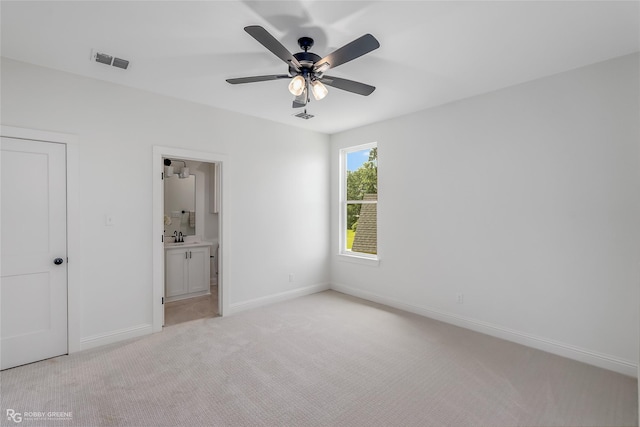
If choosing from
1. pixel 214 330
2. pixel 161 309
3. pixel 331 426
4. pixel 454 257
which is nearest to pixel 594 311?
pixel 454 257

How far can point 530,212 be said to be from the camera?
3.10 m

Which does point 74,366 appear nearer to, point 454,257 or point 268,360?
point 268,360

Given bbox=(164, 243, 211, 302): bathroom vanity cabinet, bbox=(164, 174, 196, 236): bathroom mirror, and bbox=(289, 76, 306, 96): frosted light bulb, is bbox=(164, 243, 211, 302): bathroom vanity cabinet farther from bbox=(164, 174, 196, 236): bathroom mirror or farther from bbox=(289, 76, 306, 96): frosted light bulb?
bbox=(289, 76, 306, 96): frosted light bulb

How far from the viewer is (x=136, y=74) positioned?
2.93m

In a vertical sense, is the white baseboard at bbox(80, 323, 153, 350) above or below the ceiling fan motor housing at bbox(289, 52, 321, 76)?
below

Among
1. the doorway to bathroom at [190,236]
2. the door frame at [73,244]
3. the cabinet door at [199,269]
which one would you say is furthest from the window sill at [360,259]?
the door frame at [73,244]

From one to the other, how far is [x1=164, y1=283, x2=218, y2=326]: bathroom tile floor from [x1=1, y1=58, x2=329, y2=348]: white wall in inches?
18.3

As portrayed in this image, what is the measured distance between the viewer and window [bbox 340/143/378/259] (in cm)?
474

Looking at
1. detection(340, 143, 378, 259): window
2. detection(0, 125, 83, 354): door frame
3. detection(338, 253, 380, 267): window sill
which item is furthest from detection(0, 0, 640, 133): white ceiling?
detection(338, 253, 380, 267): window sill

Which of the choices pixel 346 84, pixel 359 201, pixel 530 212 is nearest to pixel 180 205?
pixel 359 201

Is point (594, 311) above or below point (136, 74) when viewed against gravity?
below

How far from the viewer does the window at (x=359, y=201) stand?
474 cm

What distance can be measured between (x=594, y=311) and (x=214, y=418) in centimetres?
331

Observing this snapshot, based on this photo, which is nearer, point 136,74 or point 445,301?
point 136,74
